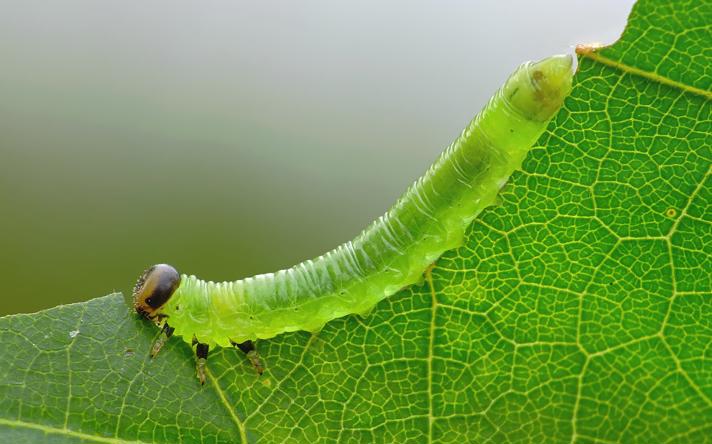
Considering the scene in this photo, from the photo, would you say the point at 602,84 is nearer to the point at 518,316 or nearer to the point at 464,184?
the point at 464,184

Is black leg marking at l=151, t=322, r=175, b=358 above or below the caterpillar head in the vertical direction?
below

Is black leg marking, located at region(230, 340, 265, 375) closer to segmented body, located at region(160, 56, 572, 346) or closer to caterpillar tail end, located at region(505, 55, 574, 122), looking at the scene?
segmented body, located at region(160, 56, 572, 346)

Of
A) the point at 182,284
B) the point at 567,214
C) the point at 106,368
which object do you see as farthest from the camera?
the point at 182,284

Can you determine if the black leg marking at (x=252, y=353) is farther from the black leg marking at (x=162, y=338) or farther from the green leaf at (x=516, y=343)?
the black leg marking at (x=162, y=338)

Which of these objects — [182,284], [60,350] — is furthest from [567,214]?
[60,350]

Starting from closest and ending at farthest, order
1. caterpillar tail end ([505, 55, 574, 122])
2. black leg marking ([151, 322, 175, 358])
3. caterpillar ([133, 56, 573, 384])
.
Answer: caterpillar tail end ([505, 55, 574, 122]) < caterpillar ([133, 56, 573, 384]) < black leg marking ([151, 322, 175, 358])

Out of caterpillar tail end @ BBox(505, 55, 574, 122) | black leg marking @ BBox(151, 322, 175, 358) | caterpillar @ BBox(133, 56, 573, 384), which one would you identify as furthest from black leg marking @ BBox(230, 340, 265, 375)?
caterpillar tail end @ BBox(505, 55, 574, 122)
